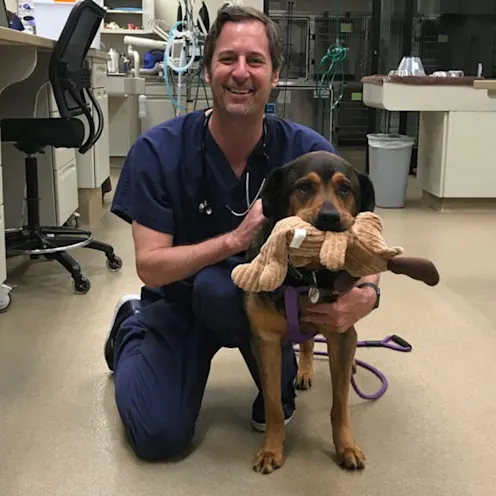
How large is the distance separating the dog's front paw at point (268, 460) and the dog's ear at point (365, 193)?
56cm

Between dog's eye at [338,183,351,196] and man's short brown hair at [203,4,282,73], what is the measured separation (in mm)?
475

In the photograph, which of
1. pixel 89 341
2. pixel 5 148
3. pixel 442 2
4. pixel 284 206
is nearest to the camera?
pixel 284 206

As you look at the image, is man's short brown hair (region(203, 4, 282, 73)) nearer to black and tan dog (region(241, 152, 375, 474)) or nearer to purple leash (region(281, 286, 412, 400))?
black and tan dog (region(241, 152, 375, 474))

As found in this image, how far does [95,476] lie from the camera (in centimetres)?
142

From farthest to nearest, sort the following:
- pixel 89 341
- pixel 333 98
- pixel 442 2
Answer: pixel 333 98, pixel 442 2, pixel 89 341

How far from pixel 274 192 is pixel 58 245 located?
1753mm

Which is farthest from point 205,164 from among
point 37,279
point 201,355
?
point 37,279

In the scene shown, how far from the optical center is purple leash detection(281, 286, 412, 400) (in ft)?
4.42

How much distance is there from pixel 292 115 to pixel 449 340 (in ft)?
16.2

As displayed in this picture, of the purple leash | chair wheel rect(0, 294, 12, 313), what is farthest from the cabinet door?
the purple leash

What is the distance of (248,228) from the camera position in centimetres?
140

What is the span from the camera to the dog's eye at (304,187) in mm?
1291

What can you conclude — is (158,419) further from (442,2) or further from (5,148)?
(442,2)

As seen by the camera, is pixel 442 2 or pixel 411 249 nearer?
pixel 411 249
